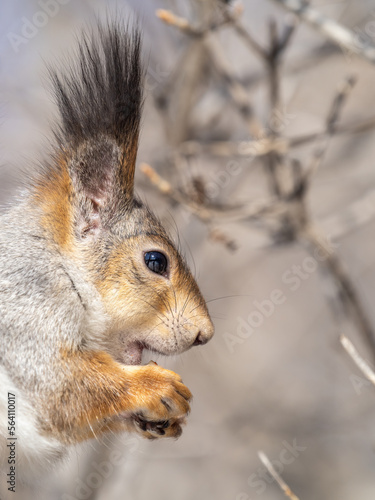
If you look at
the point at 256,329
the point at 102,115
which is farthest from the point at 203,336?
the point at 256,329

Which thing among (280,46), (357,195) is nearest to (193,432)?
(357,195)

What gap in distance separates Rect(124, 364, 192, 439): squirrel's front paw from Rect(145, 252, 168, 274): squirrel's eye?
319mm

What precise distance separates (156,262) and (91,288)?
0.73 ft

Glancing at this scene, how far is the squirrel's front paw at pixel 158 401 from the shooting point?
5.98 ft

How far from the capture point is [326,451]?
4.29 m

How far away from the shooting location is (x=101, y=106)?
1999mm

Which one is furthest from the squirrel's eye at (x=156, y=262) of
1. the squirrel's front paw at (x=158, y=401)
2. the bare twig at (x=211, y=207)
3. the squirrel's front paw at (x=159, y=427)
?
the bare twig at (x=211, y=207)

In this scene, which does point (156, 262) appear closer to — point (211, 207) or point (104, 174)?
point (104, 174)

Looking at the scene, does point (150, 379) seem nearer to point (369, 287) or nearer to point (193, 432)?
point (193, 432)

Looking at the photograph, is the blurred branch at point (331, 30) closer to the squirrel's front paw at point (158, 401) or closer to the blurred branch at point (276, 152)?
the blurred branch at point (276, 152)

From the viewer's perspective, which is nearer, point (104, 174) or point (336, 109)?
point (104, 174)

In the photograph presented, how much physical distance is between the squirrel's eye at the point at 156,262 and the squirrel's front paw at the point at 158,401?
32 cm

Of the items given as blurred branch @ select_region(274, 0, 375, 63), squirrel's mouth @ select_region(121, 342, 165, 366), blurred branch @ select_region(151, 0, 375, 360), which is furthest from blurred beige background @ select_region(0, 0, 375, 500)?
squirrel's mouth @ select_region(121, 342, 165, 366)

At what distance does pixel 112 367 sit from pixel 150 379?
0.12 metres
